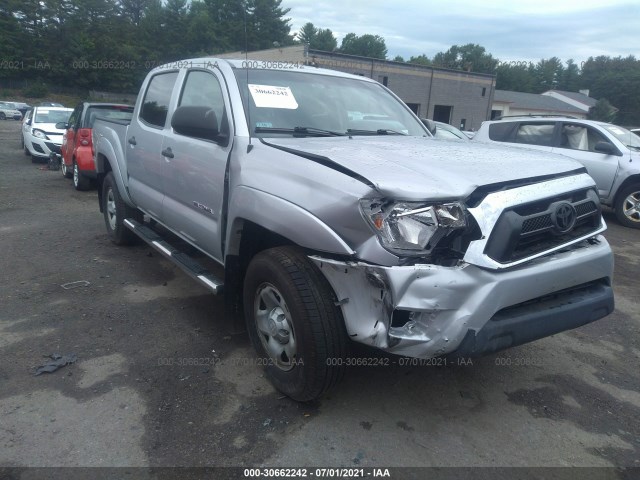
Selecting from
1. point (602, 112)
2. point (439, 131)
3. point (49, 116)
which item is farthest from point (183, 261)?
point (602, 112)

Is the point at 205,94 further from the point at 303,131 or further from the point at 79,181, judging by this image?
the point at 79,181

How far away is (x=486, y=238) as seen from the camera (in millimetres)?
2447

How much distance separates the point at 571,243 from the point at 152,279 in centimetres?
405

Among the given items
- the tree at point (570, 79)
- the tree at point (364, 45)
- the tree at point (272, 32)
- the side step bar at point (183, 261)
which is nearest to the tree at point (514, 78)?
the tree at point (570, 79)

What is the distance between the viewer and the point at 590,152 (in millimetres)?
9180

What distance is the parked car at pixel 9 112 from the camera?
37.3 meters

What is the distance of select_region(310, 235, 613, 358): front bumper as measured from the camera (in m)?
2.36

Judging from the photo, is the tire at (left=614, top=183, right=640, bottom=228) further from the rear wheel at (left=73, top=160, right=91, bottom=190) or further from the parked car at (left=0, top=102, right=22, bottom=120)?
the parked car at (left=0, top=102, right=22, bottom=120)

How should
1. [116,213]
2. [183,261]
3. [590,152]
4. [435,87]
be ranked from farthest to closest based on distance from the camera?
[435,87]
[590,152]
[116,213]
[183,261]

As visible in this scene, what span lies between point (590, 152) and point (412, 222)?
322 inches

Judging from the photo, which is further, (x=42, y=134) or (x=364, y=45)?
(x=364, y=45)

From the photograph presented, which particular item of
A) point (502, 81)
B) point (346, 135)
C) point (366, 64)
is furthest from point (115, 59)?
point (346, 135)

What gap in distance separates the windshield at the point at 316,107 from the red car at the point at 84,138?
641 centimetres

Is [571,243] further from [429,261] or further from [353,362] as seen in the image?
[353,362]
